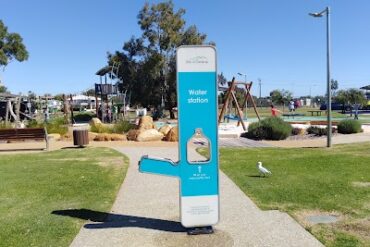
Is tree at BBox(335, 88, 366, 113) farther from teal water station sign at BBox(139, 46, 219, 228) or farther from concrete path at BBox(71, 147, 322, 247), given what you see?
teal water station sign at BBox(139, 46, 219, 228)

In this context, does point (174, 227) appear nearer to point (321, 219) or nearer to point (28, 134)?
point (321, 219)

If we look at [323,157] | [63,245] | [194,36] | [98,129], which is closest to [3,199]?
[63,245]

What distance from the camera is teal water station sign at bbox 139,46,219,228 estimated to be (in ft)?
17.8

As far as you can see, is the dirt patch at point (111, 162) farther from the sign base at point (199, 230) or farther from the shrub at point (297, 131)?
the shrub at point (297, 131)

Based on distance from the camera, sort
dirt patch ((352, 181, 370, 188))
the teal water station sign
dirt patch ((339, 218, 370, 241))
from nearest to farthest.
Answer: dirt patch ((339, 218, 370, 241)) < the teal water station sign < dirt patch ((352, 181, 370, 188))

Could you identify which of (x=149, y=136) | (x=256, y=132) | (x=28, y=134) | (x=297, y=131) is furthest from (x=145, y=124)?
(x=297, y=131)

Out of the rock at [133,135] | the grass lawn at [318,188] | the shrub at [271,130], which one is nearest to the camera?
the grass lawn at [318,188]

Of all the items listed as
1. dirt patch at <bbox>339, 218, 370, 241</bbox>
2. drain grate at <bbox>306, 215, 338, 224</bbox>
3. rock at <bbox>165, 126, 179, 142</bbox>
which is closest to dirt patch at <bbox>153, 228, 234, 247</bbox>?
drain grate at <bbox>306, 215, 338, 224</bbox>

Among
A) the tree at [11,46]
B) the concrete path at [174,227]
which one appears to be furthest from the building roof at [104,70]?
the concrete path at [174,227]

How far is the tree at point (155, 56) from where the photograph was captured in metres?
40.6

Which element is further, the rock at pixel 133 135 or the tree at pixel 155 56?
the tree at pixel 155 56

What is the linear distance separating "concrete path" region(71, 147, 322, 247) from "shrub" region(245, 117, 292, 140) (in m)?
13.1

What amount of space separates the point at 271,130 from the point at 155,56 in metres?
21.4

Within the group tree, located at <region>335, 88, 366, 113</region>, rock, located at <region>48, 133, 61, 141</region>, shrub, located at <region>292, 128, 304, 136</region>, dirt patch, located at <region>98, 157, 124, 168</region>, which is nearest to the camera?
dirt patch, located at <region>98, 157, 124, 168</region>
